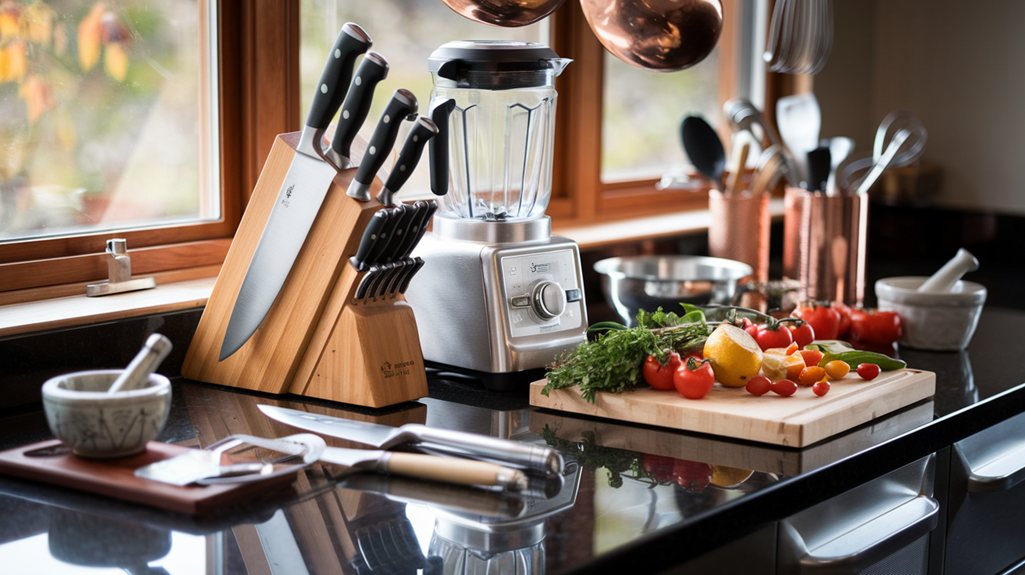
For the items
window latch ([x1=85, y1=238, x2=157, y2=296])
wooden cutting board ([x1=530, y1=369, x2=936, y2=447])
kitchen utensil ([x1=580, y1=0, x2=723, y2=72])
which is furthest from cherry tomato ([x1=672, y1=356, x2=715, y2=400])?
window latch ([x1=85, y1=238, x2=157, y2=296])

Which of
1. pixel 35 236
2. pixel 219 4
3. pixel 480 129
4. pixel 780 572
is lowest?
pixel 780 572

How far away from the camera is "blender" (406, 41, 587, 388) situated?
1.56 metres

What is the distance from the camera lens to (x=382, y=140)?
1407mm

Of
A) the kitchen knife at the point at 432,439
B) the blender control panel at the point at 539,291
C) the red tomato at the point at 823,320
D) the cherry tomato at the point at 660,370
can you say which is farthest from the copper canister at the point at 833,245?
the kitchen knife at the point at 432,439

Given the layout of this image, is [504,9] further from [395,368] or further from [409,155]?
[395,368]

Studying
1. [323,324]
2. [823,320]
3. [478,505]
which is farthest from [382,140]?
[823,320]

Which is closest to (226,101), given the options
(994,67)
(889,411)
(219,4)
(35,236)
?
(219,4)

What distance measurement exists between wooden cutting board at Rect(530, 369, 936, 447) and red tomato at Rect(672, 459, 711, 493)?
10 centimetres

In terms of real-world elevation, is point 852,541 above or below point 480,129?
below

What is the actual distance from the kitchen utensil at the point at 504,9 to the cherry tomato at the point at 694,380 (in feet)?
1.49

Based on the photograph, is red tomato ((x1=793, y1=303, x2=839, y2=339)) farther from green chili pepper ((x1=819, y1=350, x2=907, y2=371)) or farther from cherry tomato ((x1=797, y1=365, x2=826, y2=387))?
cherry tomato ((x1=797, y1=365, x2=826, y2=387))

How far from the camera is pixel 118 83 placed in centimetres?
168

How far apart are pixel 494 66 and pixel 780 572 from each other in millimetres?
719

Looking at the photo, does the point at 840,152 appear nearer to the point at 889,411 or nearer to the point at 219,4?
the point at 889,411
